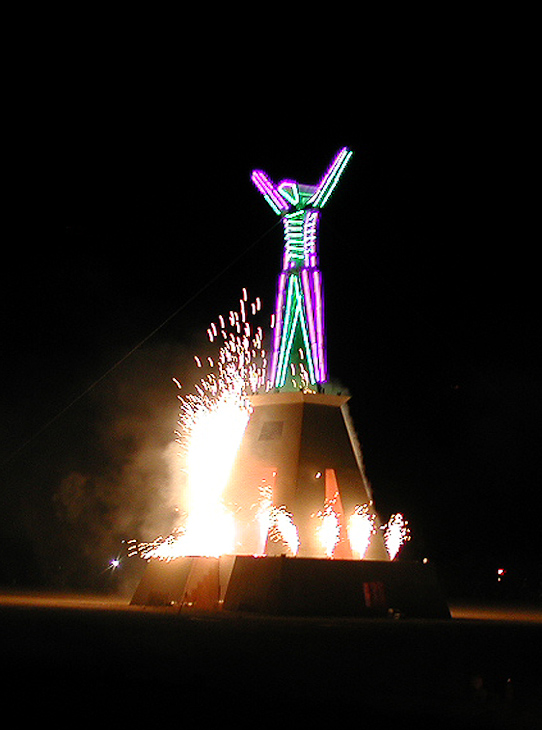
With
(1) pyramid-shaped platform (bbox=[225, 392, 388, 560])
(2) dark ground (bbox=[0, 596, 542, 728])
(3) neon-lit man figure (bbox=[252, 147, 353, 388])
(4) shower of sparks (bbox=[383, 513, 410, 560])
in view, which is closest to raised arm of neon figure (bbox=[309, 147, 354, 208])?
(3) neon-lit man figure (bbox=[252, 147, 353, 388])

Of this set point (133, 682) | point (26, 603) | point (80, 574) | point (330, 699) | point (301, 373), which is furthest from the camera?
point (80, 574)

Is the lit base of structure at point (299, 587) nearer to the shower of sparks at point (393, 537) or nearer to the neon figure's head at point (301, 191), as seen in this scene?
the shower of sparks at point (393, 537)

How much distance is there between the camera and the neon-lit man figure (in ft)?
108

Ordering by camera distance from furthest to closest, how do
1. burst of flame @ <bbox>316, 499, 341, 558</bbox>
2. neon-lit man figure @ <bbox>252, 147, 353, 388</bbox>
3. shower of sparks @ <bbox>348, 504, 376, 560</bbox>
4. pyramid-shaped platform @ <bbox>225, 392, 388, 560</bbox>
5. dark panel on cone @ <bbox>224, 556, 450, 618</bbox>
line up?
neon-lit man figure @ <bbox>252, 147, 353, 388</bbox>
shower of sparks @ <bbox>348, 504, 376, 560</bbox>
pyramid-shaped platform @ <bbox>225, 392, 388, 560</bbox>
burst of flame @ <bbox>316, 499, 341, 558</bbox>
dark panel on cone @ <bbox>224, 556, 450, 618</bbox>

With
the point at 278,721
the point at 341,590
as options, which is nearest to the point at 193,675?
the point at 278,721

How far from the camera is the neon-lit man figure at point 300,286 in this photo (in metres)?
32.9

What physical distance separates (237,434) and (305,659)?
19831mm

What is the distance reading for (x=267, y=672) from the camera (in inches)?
507

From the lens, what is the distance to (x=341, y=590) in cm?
2656

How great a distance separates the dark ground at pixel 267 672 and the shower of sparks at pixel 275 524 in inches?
293

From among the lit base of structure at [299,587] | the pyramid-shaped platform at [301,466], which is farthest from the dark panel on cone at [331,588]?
the pyramid-shaped platform at [301,466]

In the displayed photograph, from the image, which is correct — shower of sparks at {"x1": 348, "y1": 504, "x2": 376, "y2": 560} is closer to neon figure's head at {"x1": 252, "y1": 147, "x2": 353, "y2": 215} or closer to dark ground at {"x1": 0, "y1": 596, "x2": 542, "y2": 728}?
dark ground at {"x1": 0, "y1": 596, "x2": 542, "y2": 728}

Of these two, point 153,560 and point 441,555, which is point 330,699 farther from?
point 441,555

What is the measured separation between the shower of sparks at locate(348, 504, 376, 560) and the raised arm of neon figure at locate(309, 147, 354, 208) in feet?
42.5
